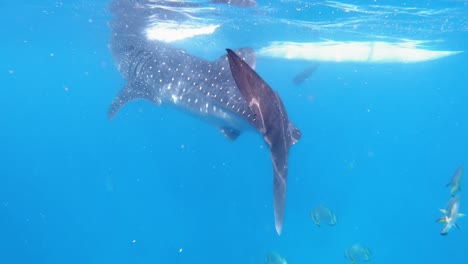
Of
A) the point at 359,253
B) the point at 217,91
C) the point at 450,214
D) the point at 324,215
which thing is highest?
the point at 217,91

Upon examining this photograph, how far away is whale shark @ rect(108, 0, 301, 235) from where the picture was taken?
277 cm

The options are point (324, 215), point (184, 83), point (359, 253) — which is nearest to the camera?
point (184, 83)

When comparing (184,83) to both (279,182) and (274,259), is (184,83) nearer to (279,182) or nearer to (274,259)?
(279,182)

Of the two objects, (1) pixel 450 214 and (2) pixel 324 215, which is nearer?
(1) pixel 450 214

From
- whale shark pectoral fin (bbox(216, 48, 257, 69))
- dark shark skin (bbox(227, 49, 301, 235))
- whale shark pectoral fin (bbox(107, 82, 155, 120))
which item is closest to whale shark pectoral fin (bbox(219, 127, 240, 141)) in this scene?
whale shark pectoral fin (bbox(216, 48, 257, 69))

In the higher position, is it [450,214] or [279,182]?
[279,182]

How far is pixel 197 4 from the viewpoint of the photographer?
1307cm

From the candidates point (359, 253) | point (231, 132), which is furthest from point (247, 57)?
point (359, 253)

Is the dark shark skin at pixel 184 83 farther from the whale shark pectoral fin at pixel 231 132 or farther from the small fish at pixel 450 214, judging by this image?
the small fish at pixel 450 214

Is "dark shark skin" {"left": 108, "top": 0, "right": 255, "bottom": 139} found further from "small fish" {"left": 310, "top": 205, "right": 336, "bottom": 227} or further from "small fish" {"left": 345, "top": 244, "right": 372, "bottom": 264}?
"small fish" {"left": 345, "top": 244, "right": 372, "bottom": 264}

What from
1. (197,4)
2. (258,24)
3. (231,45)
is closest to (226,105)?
(197,4)

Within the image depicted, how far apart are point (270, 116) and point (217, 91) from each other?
3.48 m

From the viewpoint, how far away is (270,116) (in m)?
2.89

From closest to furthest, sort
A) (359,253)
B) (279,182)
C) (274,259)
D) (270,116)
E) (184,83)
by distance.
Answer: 1. (270,116)
2. (279,182)
3. (184,83)
4. (274,259)
5. (359,253)
